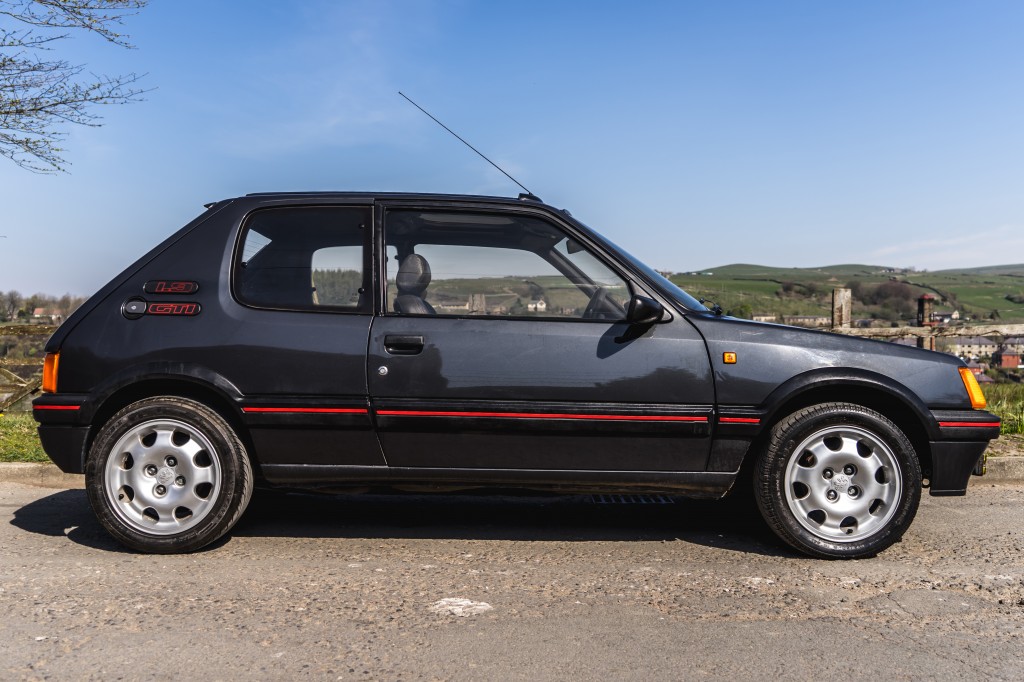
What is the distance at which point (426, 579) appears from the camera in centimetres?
352

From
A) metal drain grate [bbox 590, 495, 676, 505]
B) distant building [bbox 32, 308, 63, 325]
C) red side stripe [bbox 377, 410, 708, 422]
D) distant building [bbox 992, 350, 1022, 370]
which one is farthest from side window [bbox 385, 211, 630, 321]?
distant building [bbox 992, 350, 1022, 370]

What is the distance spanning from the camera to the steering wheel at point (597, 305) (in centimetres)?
401

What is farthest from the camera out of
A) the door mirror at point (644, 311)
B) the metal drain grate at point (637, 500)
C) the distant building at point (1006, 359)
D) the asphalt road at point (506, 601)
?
the distant building at point (1006, 359)

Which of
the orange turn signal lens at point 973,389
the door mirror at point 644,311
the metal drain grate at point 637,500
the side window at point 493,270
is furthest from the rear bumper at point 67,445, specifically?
the orange turn signal lens at point 973,389

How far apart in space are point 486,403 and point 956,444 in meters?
2.29

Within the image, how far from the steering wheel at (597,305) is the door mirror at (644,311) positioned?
0.15 metres

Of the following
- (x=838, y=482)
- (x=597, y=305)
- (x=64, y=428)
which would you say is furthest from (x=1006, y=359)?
(x=64, y=428)

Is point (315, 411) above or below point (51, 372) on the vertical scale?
below

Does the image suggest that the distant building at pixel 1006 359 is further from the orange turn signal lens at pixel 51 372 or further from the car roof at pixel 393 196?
the orange turn signal lens at pixel 51 372

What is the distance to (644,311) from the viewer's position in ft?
12.6

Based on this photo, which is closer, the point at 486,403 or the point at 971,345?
the point at 486,403

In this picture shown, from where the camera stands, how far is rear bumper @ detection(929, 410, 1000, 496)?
3.96 m

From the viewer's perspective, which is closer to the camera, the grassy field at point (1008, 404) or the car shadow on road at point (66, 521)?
the car shadow on road at point (66, 521)

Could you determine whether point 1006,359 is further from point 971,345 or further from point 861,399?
point 861,399
